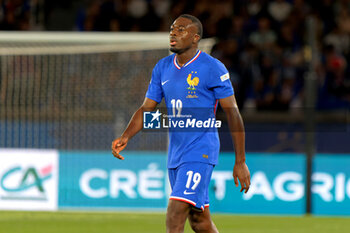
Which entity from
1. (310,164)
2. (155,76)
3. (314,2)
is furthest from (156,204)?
(314,2)

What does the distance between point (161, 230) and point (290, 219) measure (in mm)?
2242

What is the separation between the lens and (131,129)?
19.2 ft

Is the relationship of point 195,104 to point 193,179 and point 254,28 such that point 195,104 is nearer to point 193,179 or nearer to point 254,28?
point 193,179

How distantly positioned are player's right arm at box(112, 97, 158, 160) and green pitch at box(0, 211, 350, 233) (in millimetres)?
3606

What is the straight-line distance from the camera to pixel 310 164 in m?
11.5

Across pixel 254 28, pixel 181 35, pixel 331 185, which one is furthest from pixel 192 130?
pixel 254 28

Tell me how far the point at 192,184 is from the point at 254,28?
1029cm

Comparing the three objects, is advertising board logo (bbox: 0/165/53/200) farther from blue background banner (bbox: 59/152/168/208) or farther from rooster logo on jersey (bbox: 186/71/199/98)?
rooster logo on jersey (bbox: 186/71/199/98)

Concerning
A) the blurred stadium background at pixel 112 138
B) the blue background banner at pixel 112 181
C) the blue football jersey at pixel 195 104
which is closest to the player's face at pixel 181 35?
the blue football jersey at pixel 195 104

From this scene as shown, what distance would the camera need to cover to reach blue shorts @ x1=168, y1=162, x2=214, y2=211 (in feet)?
18.3

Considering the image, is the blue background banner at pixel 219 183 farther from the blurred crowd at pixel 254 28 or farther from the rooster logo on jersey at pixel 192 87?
the rooster logo on jersey at pixel 192 87

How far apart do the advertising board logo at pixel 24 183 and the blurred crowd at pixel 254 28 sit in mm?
3870

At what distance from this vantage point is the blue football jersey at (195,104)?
224 inches

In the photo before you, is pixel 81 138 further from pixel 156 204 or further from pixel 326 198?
pixel 326 198
